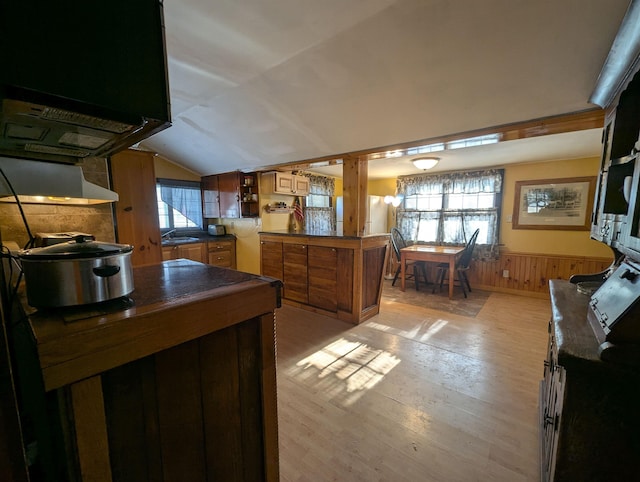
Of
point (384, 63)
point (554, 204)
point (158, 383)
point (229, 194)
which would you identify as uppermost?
point (384, 63)

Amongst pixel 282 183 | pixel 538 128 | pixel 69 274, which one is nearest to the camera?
pixel 69 274

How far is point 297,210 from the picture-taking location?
196 inches

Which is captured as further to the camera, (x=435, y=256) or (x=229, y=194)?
(x=229, y=194)

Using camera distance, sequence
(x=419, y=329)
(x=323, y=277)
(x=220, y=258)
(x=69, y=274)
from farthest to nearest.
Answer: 1. (x=220, y=258)
2. (x=323, y=277)
3. (x=419, y=329)
4. (x=69, y=274)

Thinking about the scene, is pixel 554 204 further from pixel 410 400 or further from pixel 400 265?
pixel 410 400

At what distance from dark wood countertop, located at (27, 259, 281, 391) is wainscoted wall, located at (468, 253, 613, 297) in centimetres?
471

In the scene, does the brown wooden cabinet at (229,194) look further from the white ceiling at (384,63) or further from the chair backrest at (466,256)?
the chair backrest at (466,256)

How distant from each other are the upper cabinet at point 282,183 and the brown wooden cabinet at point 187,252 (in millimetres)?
1505

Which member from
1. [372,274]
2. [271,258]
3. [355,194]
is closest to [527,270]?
[372,274]

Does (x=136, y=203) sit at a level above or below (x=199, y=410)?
above

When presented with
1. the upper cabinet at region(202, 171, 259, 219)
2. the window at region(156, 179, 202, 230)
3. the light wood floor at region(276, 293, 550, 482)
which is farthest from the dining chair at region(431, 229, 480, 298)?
the window at region(156, 179, 202, 230)

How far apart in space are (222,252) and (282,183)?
1711 millimetres

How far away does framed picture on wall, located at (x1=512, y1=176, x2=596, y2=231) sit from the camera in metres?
3.85

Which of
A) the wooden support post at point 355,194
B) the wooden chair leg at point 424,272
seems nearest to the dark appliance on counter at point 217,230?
the wooden support post at point 355,194
